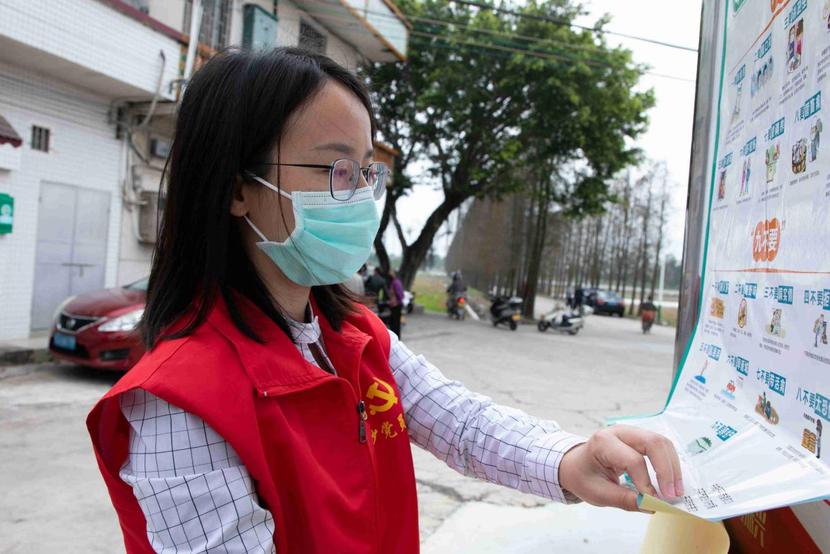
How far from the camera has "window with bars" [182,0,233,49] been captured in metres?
10.0

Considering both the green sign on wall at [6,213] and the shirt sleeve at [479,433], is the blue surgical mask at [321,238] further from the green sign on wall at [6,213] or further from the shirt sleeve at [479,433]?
the green sign on wall at [6,213]

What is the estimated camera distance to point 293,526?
0.99 meters

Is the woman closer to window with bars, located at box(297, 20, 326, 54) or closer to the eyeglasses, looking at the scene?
the eyeglasses

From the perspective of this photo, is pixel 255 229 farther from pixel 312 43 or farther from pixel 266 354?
pixel 312 43

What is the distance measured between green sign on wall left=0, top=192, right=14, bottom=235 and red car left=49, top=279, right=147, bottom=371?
6.48 feet

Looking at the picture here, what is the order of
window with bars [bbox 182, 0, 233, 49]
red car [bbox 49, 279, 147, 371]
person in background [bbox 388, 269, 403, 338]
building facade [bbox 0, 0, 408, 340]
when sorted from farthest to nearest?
person in background [bbox 388, 269, 403, 338] → window with bars [bbox 182, 0, 233, 49] → building facade [bbox 0, 0, 408, 340] → red car [bbox 49, 279, 147, 371]

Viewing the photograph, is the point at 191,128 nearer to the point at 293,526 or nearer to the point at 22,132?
the point at 293,526

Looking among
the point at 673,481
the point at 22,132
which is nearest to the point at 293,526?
the point at 673,481

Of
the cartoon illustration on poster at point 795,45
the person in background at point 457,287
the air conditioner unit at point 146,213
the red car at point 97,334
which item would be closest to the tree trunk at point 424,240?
the person in background at point 457,287

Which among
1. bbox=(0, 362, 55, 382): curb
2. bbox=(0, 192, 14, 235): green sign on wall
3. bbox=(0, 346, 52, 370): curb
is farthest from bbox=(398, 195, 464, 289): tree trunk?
bbox=(0, 362, 55, 382): curb

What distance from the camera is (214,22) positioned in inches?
414

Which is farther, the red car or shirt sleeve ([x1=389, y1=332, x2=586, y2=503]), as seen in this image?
the red car

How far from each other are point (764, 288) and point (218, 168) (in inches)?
39.8

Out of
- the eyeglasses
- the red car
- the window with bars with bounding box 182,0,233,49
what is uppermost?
the window with bars with bounding box 182,0,233,49
